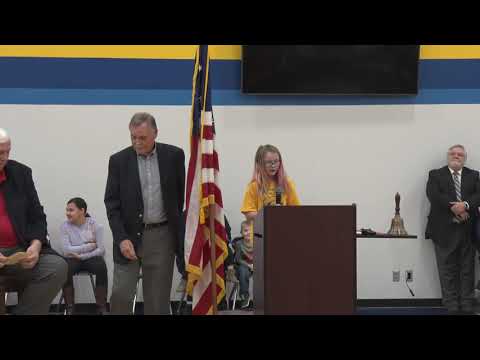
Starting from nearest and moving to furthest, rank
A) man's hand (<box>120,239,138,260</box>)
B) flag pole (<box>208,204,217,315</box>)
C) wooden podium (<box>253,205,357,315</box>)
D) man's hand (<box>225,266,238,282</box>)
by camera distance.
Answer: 1. wooden podium (<box>253,205,357,315</box>)
2. man's hand (<box>120,239,138,260</box>)
3. flag pole (<box>208,204,217,315</box>)
4. man's hand (<box>225,266,238,282</box>)

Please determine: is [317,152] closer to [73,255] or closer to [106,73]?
[106,73]

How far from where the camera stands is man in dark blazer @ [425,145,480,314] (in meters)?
Answer: 8.47

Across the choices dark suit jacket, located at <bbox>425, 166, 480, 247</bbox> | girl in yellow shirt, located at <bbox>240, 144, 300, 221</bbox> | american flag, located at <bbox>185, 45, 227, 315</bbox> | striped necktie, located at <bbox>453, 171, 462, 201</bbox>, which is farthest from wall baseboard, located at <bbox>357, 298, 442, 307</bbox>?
american flag, located at <bbox>185, 45, 227, 315</bbox>

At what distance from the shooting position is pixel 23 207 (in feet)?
15.8

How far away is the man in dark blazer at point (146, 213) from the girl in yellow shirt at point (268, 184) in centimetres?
100

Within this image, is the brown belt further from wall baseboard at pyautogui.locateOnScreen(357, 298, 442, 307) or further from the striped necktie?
the striped necktie

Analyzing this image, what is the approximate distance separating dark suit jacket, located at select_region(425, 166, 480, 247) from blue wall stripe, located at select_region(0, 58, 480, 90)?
2635mm

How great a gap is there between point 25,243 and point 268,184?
79.4 inches

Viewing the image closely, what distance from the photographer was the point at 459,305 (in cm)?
856

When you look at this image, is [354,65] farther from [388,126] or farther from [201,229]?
[201,229]

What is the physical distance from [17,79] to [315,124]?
3.59m

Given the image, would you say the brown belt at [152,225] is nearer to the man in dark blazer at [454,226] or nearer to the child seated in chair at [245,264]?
the child seated in chair at [245,264]

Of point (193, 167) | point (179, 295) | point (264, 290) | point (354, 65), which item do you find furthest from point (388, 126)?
point (264, 290)

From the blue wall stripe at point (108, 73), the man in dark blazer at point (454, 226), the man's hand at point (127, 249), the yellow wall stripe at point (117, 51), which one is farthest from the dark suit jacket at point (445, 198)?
the man's hand at point (127, 249)
